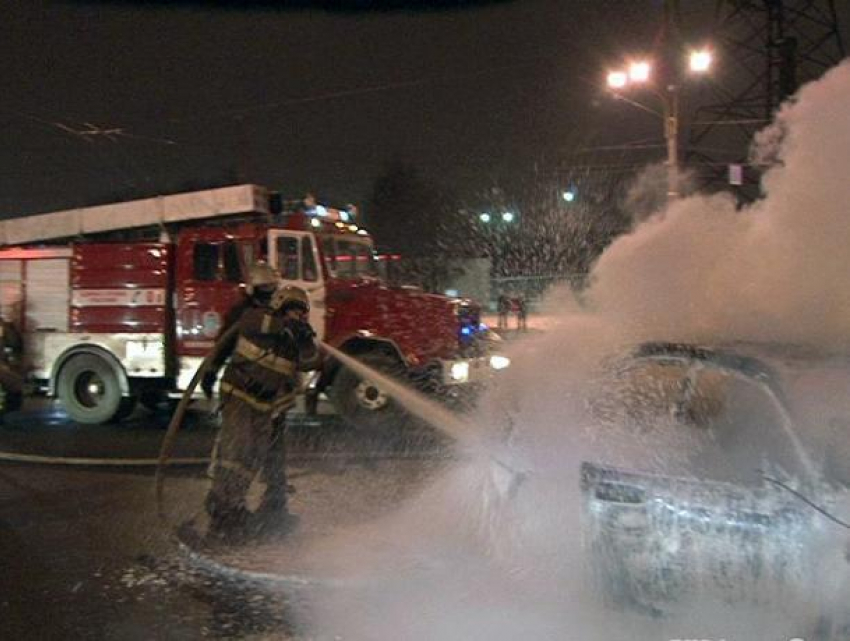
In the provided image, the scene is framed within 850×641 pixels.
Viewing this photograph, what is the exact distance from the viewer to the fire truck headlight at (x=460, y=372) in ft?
34.7

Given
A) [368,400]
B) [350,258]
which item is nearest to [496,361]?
[368,400]

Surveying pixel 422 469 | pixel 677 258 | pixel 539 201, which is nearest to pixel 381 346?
pixel 422 469

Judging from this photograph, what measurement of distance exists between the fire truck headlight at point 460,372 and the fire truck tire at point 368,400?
2.07 ft

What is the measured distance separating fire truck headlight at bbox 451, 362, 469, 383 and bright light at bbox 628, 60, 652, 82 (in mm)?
9698

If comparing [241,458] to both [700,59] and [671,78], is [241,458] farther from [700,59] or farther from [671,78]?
[700,59]

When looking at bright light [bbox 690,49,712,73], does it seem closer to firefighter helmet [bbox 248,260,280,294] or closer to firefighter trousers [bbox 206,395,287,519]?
firefighter helmet [bbox 248,260,280,294]

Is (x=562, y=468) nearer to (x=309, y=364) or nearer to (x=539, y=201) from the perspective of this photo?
(x=309, y=364)

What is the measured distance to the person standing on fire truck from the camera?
6281mm

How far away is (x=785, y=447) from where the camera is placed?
3.95 meters

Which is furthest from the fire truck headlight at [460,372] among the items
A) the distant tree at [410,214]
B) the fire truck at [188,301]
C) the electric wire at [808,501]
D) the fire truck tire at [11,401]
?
the distant tree at [410,214]

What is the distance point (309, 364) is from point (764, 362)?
346 cm

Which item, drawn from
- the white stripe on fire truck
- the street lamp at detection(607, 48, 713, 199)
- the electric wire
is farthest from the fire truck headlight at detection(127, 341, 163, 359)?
the street lamp at detection(607, 48, 713, 199)

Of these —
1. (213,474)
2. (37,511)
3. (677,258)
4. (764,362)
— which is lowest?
(37,511)

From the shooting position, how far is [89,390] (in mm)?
11898
